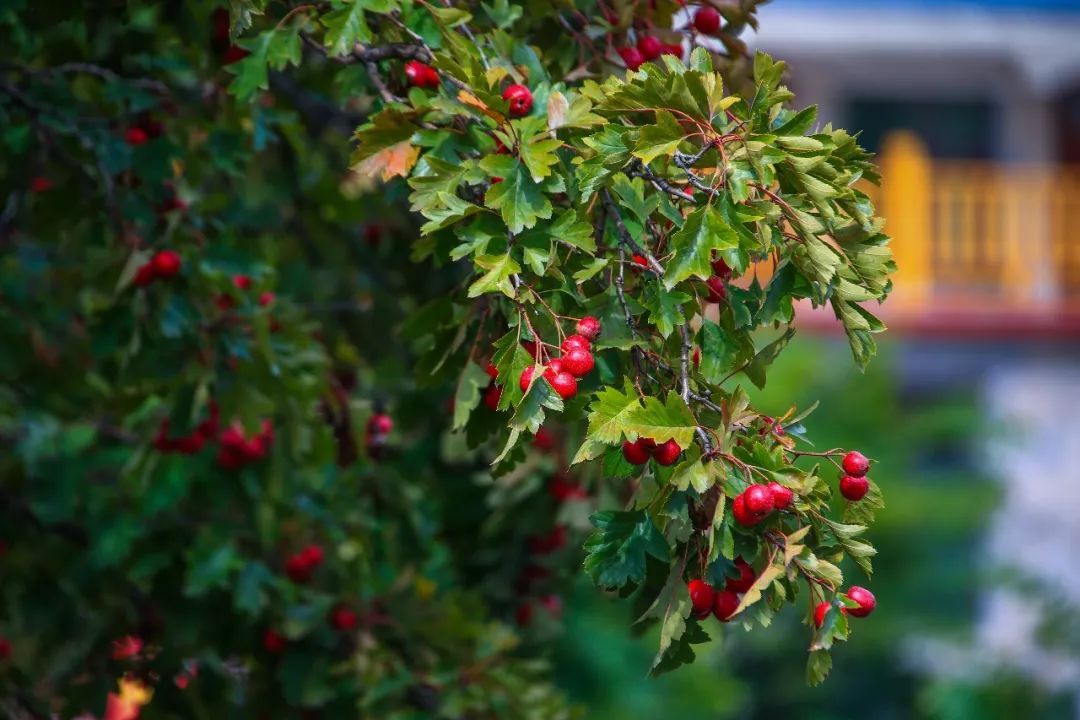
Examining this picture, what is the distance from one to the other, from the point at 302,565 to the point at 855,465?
2.04m

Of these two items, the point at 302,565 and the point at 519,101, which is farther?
the point at 302,565

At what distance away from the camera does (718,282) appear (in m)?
2.33

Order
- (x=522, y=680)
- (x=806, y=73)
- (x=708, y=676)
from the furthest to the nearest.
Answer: (x=806, y=73) → (x=708, y=676) → (x=522, y=680)

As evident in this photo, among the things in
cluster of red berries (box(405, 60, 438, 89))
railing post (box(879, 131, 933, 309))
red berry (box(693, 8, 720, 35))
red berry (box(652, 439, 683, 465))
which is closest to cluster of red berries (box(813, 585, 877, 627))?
red berry (box(652, 439, 683, 465))

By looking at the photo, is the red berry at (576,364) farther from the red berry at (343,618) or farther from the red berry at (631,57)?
the red berry at (343,618)

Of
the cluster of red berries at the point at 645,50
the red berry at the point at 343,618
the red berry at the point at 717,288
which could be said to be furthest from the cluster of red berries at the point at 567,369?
the red berry at the point at 343,618

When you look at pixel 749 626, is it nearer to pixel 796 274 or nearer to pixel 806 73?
pixel 796 274

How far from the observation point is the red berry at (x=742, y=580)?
2207 mm

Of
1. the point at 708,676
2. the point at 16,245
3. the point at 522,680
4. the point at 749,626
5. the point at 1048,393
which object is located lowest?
the point at 708,676

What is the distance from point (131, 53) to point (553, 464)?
4.86ft

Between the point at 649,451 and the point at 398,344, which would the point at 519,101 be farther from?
the point at 398,344

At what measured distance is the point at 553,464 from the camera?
407cm

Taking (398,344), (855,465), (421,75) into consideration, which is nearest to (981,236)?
(398,344)

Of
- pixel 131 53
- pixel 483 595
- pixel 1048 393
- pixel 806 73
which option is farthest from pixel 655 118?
pixel 806 73
